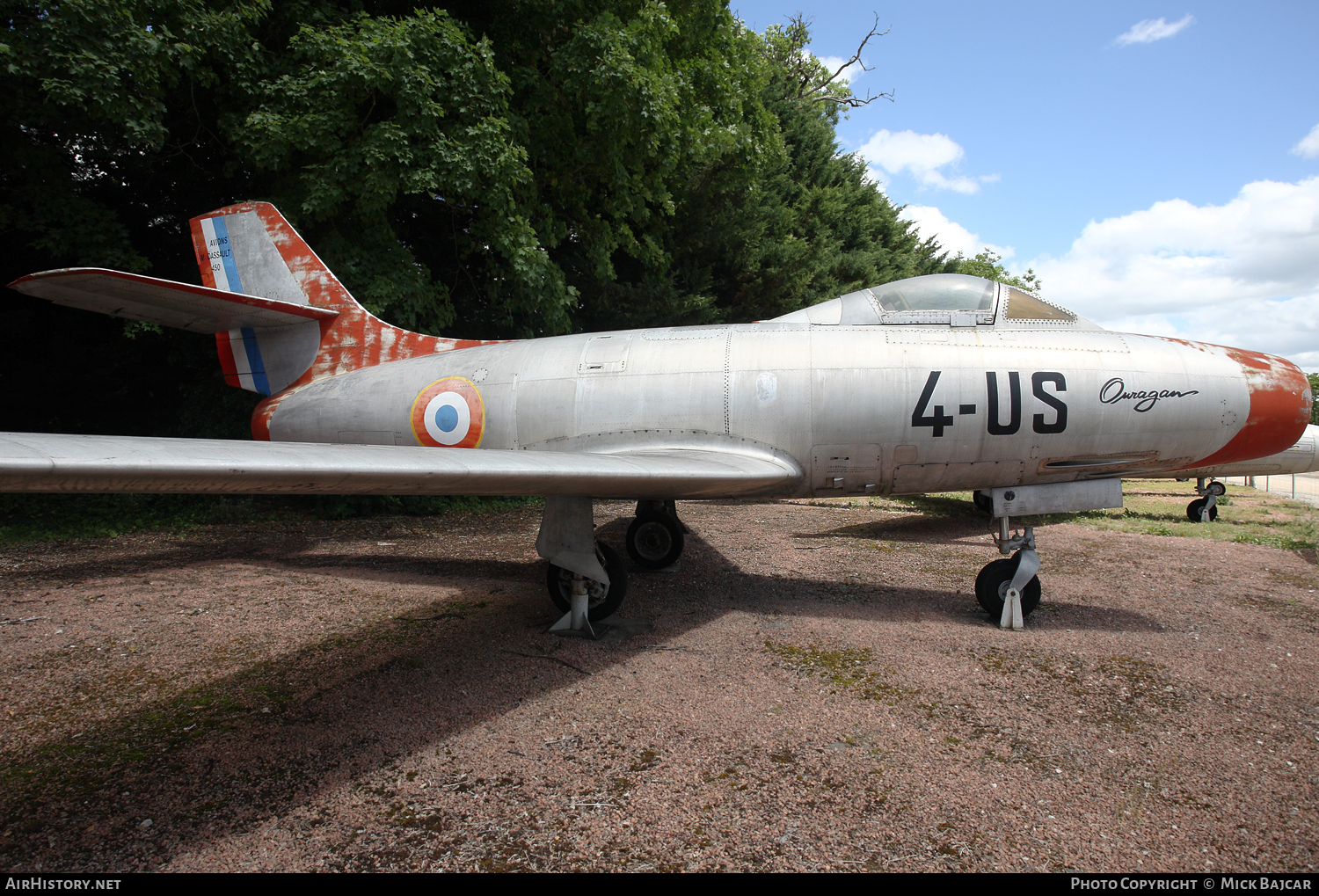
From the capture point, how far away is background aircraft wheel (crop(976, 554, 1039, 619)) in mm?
5164

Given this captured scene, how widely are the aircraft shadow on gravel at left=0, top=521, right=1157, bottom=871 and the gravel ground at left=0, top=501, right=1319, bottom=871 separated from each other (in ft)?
0.06

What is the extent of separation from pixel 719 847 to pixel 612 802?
21.3 inches

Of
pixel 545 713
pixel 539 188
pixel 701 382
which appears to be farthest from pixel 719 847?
pixel 539 188

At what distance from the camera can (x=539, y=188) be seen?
11188 millimetres

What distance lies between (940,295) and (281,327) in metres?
6.77

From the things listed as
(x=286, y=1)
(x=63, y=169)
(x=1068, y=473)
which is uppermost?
(x=286, y=1)

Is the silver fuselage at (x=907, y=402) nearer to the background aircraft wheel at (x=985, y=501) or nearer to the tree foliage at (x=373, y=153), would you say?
the background aircraft wheel at (x=985, y=501)

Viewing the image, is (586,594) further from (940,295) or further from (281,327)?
(281,327)

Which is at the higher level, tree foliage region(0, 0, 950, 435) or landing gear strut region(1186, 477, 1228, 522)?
tree foliage region(0, 0, 950, 435)

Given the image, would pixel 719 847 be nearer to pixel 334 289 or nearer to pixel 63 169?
pixel 334 289

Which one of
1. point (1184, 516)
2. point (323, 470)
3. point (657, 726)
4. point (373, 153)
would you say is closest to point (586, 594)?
point (657, 726)

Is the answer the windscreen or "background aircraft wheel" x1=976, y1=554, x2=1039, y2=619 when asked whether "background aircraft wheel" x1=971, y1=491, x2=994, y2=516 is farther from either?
the windscreen

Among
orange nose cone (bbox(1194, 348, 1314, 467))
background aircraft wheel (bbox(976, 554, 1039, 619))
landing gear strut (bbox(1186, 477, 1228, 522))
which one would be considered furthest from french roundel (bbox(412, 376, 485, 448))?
landing gear strut (bbox(1186, 477, 1228, 522))
